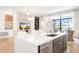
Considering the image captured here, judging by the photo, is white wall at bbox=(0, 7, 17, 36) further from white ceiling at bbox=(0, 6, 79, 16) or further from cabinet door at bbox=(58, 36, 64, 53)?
cabinet door at bbox=(58, 36, 64, 53)

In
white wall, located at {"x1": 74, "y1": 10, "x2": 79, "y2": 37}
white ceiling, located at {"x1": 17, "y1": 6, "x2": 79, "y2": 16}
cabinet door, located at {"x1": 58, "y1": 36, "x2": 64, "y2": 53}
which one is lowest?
cabinet door, located at {"x1": 58, "y1": 36, "x2": 64, "y2": 53}

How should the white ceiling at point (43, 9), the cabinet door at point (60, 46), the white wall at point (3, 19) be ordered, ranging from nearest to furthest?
the white wall at point (3, 19), the white ceiling at point (43, 9), the cabinet door at point (60, 46)

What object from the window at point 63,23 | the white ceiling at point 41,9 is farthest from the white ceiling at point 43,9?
the window at point 63,23

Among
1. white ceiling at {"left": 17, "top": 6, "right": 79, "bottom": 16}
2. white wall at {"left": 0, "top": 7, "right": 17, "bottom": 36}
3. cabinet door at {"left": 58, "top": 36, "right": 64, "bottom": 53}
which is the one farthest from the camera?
cabinet door at {"left": 58, "top": 36, "right": 64, "bottom": 53}

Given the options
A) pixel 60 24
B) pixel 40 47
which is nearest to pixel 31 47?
pixel 40 47

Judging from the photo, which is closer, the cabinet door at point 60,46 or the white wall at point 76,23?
the white wall at point 76,23

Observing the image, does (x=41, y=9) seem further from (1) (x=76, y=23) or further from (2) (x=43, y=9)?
(1) (x=76, y=23)

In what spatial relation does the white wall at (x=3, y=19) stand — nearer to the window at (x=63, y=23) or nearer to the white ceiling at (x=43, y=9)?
the white ceiling at (x=43, y=9)

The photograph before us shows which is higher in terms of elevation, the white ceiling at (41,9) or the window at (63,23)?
the white ceiling at (41,9)

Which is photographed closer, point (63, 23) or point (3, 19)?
point (3, 19)

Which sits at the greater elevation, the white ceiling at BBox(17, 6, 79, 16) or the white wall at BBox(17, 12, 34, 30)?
the white ceiling at BBox(17, 6, 79, 16)

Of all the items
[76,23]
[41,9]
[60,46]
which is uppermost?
[41,9]

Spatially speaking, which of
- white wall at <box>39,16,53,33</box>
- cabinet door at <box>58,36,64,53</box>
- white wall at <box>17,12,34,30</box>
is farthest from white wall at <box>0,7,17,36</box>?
cabinet door at <box>58,36,64,53</box>

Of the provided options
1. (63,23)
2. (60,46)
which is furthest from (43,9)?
(60,46)
